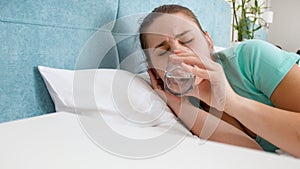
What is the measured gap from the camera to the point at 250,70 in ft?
2.60

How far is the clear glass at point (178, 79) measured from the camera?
2.12 feet

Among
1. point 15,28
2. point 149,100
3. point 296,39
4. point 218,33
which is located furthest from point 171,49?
point 296,39

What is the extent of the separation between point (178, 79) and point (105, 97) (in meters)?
0.22

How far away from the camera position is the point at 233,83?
0.82 meters

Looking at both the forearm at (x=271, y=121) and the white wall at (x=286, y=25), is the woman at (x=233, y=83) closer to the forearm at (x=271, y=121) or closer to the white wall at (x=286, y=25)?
the forearm at (x=271, y=121)

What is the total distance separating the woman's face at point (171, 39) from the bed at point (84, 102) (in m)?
0.12

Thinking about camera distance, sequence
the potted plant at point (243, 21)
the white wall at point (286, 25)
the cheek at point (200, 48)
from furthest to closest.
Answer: the white wall at point (286, 25) → the potted plant at point (243, 21) → the cheek at point (200, 48)

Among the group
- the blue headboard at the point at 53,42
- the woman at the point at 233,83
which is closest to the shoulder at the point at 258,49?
the woman at the point at 233,83

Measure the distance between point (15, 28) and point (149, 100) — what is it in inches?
15.6

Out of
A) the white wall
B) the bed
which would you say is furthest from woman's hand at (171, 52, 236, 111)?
the white wall

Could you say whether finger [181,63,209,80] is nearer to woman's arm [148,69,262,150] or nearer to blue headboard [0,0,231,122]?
woman's arm [148,69,262,150]

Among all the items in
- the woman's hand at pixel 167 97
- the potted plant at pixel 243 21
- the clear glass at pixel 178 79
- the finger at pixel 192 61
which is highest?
the finger at pixel 192 61

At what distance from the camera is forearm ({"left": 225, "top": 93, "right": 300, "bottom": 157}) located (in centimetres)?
58

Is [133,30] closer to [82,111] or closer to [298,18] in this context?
[82,111]
